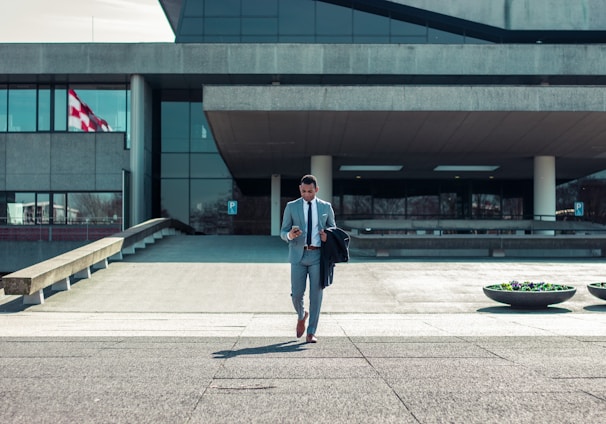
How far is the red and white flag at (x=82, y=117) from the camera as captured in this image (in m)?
35.1

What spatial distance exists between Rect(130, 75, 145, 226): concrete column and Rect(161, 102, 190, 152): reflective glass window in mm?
3228

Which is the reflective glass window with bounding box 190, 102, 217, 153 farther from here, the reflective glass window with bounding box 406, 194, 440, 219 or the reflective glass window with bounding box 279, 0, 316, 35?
the reflective glass window with bounding box 406, 194, 440, 219

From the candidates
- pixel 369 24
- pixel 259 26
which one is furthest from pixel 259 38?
pixel 369 24

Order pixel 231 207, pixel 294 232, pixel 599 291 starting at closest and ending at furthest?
pixel 294 232 < pixel 599 291 < pixel 231 207

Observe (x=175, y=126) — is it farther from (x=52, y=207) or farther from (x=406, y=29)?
(x=406, y=29)

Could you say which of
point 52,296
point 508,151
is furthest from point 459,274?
point 508,151

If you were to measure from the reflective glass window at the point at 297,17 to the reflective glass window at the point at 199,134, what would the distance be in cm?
718

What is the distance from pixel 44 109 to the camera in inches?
1388

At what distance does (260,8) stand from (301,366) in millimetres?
31776

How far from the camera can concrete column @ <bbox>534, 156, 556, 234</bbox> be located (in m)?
31.9

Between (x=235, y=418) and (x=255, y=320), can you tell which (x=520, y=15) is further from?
(x=235, y=418)

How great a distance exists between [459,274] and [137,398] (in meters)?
14.9

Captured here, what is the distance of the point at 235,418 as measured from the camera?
396 cm

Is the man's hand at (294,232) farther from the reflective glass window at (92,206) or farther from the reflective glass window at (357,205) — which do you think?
the reflective glass window at (357,205)
